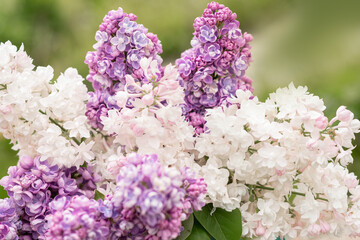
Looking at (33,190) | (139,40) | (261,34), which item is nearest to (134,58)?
(139,40)

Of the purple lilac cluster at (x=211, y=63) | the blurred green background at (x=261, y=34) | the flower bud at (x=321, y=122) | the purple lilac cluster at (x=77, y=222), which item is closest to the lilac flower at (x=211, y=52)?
the purple lilac cluster at (x=211, y=63)

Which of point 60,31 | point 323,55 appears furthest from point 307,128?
point 60,31

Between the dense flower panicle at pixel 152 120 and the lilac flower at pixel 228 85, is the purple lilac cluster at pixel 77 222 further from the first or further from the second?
the lilac flower at pixel 228 85

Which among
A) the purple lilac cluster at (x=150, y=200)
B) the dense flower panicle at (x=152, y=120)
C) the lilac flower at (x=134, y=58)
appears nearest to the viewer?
the purple lilac cluster at (x=150, y=200)

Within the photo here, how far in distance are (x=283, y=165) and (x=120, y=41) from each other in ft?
0.99

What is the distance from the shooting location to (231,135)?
644mm

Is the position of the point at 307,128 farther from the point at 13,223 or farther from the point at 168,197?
the point at 13,223

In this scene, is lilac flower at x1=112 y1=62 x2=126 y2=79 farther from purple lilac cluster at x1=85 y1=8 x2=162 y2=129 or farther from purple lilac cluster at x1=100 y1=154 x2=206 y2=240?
purple lilac cluster at x1=100 y1=154 x2=206 y2=240

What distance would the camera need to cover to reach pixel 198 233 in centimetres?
69

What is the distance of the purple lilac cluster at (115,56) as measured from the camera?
0.74 metres

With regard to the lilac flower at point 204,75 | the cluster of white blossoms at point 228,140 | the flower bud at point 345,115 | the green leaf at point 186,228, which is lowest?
the green leaf at point 186,228

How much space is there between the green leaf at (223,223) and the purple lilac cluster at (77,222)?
162 mm

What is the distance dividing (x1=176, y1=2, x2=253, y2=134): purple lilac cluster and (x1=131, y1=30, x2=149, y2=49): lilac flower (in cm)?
8

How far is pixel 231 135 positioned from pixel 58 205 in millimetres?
234
